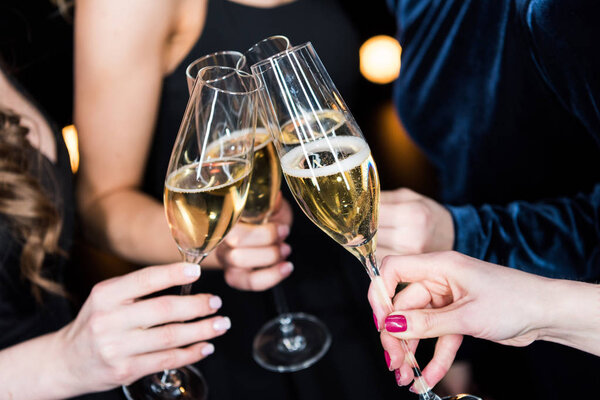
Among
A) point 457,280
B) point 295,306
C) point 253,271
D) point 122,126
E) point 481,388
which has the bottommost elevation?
point 481,388

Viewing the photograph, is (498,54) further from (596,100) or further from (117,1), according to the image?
(117,1)

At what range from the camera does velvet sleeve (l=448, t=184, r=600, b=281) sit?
1.40 metres

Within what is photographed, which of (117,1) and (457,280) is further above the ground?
(117,1)

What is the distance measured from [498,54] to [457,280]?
926mm

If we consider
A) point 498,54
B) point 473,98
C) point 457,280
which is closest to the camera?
point 457,280

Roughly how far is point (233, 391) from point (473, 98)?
1090mm

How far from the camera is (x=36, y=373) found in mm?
1150

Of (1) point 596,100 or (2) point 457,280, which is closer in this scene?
(2) point 457,280

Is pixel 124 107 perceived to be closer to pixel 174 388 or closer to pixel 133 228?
pixel 133 228

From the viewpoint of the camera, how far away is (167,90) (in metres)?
1.86

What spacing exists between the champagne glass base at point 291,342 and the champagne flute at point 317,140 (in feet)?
1.35

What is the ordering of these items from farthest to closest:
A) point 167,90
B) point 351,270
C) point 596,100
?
point 167,90
point 351,270
point 596,100

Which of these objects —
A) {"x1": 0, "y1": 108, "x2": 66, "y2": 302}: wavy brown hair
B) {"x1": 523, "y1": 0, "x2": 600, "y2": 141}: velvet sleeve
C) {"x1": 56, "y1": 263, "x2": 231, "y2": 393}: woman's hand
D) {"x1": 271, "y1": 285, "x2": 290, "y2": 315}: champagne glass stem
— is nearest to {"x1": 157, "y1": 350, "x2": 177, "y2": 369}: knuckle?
{"x1": 56, "y1": 263, "x2": 231, "y2": 393}: woman's hand

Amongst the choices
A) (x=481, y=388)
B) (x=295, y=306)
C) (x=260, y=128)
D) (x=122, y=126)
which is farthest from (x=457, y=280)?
(x=122, y=126)
